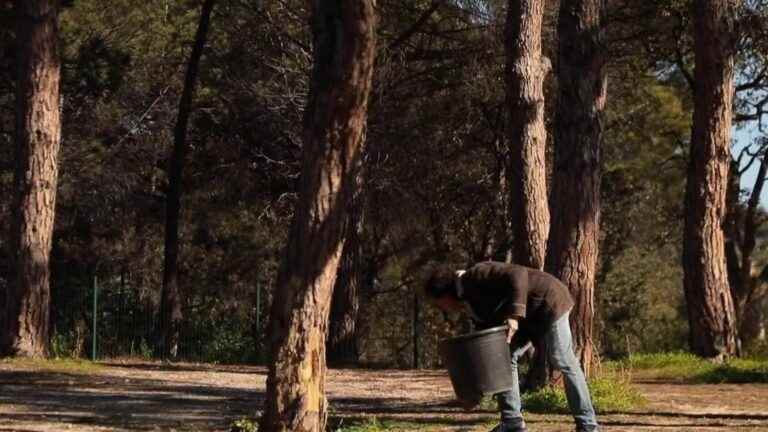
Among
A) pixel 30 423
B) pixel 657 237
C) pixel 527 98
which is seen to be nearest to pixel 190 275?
pixel 657 237

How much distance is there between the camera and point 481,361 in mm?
9797

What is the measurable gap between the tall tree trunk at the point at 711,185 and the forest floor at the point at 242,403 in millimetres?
3360

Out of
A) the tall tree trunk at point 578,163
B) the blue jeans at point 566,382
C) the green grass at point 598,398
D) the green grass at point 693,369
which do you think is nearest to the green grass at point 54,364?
the green grass at point 693,369

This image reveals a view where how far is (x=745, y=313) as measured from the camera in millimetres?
33469

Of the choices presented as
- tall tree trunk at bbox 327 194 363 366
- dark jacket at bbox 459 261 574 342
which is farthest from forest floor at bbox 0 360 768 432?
tall tree trunk at bbox 327 194 363 366

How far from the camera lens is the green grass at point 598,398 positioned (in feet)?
43.3

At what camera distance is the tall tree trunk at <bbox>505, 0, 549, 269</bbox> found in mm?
15648

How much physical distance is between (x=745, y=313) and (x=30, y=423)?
24.2m

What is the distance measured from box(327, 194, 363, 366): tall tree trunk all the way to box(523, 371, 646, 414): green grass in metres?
11.4

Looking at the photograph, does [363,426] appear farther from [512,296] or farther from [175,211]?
[175,211]

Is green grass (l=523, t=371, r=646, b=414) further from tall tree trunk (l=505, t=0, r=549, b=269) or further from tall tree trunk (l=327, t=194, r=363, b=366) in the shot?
tall tree trunk (l=327, t=194, r=363, b=366)

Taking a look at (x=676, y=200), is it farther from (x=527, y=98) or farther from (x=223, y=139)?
(x=527, y=98)

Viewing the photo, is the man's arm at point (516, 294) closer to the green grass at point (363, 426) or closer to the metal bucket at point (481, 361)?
the metal bucket at point (481, 361)

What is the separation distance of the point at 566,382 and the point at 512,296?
96 cm
